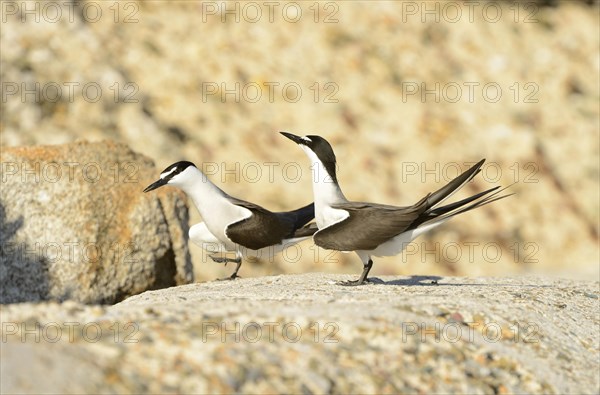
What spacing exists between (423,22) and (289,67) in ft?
10.2

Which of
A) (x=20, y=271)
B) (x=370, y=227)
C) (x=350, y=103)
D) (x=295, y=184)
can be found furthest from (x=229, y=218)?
(x=350, y=103)

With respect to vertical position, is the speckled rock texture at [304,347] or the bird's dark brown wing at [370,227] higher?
the bird's dark brown wing at [370,227]

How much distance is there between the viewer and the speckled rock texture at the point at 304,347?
4875 mm

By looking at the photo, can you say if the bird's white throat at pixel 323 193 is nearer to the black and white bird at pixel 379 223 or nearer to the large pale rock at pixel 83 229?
the black and white bird at pixel 379 223

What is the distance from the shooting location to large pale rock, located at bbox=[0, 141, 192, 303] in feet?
30.7

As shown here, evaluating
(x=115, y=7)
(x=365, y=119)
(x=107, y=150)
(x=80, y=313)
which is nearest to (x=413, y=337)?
(x=80, y=313)

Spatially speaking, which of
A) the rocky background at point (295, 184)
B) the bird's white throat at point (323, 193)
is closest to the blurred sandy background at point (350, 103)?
the rocky background at point (295, 184)

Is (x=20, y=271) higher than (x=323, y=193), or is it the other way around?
(x=323, y=193)

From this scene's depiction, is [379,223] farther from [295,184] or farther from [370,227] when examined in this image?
[295,184]

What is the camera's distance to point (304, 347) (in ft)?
17.6

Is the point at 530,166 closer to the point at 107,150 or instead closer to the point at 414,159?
the point at 414,159

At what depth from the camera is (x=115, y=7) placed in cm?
1773

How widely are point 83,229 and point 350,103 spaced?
9049 millimetres

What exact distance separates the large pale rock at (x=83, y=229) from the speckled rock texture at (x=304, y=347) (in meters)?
2.93
